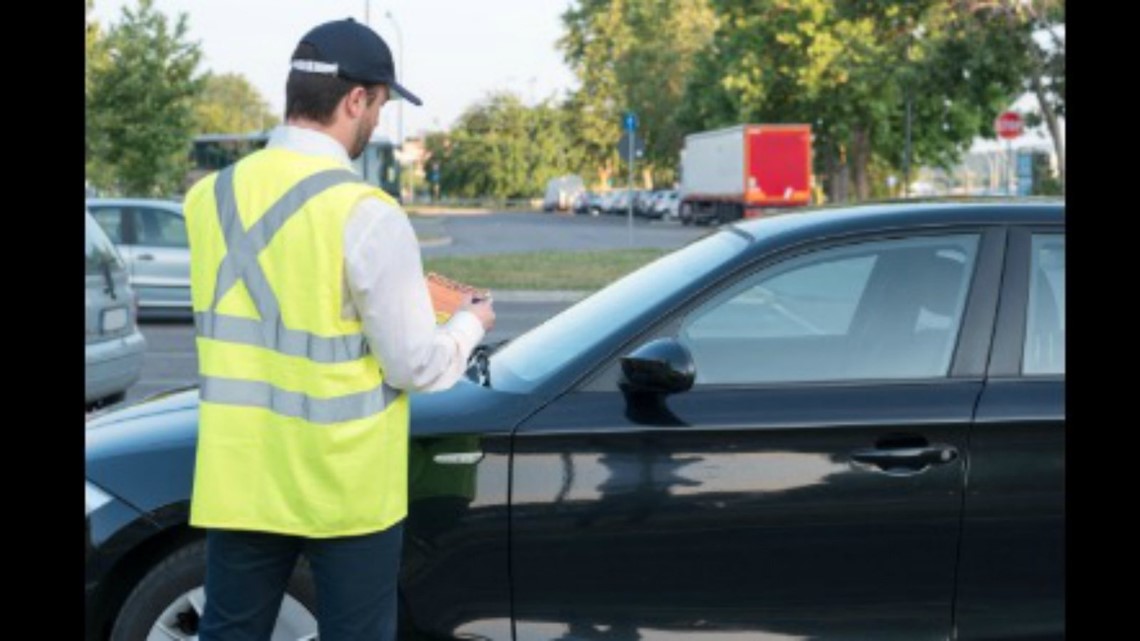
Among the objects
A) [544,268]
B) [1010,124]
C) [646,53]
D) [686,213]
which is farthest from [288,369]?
A: [646,53]

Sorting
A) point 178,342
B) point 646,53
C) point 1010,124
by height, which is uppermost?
point 646,53

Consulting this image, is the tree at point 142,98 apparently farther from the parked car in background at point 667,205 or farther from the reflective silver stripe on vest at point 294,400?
the parked car in background at point 667,205

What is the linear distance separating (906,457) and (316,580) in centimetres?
157

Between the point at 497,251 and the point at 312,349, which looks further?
the point at 497,251

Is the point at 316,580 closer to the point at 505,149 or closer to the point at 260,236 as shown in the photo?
the point at 260,236

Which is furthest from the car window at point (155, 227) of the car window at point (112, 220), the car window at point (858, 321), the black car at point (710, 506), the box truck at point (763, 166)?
the box truck at point (763, 166)

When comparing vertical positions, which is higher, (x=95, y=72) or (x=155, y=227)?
(x=95, y=72)

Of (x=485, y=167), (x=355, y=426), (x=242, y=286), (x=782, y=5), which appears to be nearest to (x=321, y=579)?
(x=355, y=426)

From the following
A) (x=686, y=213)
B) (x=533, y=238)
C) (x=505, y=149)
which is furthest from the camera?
(x=505, y=149)

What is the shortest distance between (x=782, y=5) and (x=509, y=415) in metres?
46.6

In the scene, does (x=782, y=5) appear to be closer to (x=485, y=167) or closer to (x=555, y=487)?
(x=555, y=487)

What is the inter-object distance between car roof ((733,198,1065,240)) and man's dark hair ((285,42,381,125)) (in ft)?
5.17

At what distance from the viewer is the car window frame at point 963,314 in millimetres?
4016

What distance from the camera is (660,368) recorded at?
3869 millimetres
